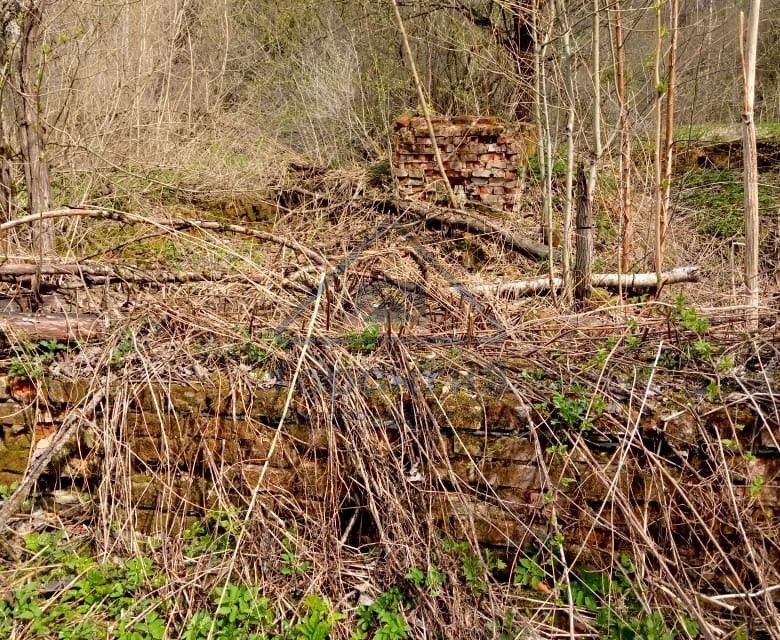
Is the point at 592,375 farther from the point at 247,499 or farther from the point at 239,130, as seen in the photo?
the point at 239,130

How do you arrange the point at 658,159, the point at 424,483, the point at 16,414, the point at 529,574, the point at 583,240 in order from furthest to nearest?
the point at 583,240 < the point at 658,159 < the point at 16,414 < the point at 424,483 < the point at 529,574

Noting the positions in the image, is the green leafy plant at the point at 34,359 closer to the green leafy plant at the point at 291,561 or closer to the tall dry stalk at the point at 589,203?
the green leafy plant at the point at 291,561

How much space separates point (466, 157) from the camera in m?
7.61

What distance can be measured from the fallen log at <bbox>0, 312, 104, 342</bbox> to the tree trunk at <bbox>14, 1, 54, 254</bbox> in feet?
4.59

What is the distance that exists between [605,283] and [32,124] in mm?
4481

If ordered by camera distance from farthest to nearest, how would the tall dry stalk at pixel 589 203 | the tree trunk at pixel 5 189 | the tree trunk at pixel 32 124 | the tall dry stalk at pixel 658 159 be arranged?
the tree trunk at pixel 5 189, the tree trunk at pixel 32 124, the tall dry stalk at pixel 589 203, the tall dry stalk at pixel 658 159

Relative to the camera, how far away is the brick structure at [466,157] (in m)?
7.48

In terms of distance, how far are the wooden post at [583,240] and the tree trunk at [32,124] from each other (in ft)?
12.2

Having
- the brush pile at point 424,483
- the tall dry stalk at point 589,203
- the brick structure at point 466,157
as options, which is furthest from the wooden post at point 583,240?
the brick structure at point 466,157

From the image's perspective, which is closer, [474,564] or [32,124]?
[474,564]

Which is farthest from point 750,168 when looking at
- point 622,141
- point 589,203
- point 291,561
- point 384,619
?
point 291,561

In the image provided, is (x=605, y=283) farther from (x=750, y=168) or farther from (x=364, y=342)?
(x=364, y=342)

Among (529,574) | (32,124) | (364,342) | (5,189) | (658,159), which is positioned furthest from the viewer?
(5,189)

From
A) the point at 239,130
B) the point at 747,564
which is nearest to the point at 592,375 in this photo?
the point at 747,564
